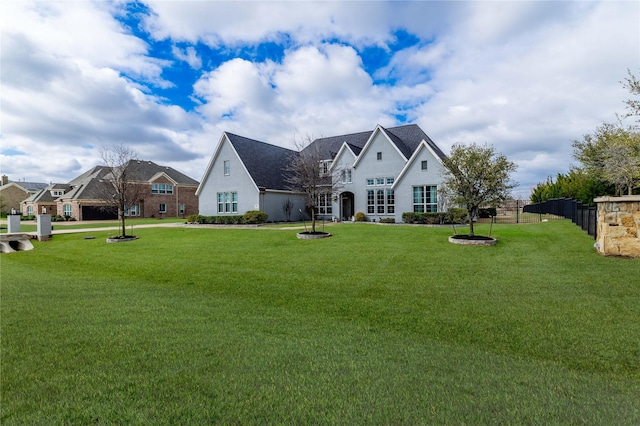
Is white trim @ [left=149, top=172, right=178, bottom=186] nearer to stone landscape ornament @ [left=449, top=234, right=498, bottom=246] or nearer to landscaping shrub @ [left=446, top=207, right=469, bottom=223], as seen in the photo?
landscaping shrub @ [left=446, top=207, right=469, bottom=223]

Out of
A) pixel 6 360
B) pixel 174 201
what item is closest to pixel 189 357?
pixel 6 360

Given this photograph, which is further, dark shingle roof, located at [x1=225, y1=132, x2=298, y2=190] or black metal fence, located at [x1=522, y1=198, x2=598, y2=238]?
dark shingle roof, located at [x1=225, y1=132, x2=298, y2=190]

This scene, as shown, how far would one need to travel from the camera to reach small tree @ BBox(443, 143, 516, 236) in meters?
12.7

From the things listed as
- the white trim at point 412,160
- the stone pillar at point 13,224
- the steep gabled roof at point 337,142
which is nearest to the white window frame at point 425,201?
the white trim at point 412,160

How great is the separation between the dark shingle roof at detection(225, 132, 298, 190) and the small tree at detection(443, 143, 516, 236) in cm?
1667

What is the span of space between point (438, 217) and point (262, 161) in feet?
51.5

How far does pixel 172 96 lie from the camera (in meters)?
18.2

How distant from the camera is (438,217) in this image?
2200 centimetres

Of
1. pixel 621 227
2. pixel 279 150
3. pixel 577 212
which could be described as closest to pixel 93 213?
pixel 279 150

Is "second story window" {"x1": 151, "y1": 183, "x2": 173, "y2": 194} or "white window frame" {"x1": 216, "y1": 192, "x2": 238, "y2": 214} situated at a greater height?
"second story window" {"x1": 151, "y1": 183, "x2": 173, "y2": 194}

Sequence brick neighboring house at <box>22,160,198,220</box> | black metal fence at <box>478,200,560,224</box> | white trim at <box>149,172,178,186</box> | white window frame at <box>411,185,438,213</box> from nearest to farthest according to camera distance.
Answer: black metal fence at <box>478,200,560,224</box>, white window frame at <box>411,185,438,213</box>, brick neighboring house at <box>22,160,198,220</box>, white trim at <box>149,172,178,186</box>

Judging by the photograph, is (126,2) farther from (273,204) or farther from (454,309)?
(273,204)

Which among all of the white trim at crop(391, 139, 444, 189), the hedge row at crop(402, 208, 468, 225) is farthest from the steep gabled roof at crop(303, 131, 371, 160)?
the hedge row at crop(402, 208, 468, 225)

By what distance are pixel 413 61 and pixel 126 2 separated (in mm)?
11333
